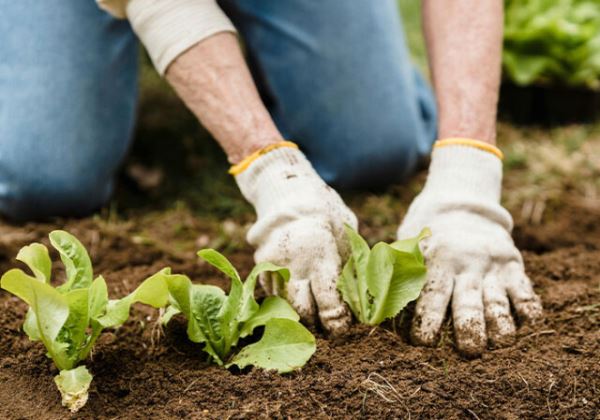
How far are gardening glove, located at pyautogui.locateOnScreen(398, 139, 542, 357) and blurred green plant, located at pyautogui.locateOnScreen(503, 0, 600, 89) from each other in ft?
4.99

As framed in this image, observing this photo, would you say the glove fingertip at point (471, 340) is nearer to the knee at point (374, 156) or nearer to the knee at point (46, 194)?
the knee at point (374, 156)

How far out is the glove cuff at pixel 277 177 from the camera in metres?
1.60

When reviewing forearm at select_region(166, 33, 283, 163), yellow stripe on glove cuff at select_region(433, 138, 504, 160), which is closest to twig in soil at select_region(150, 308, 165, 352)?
forearm at select_region(166, 33, 283, 163)

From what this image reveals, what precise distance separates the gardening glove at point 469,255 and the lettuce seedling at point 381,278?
0.23ft

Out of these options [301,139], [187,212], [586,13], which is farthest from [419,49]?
[187,212]

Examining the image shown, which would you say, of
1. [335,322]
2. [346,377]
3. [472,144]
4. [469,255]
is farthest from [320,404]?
[472,144]

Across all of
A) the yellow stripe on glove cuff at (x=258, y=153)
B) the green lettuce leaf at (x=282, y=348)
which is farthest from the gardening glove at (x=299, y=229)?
the green lettuce leaf at (x=282, y=348)

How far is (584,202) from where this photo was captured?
2.38 metres

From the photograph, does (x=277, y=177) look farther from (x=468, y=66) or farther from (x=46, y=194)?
(x=46, y=194)

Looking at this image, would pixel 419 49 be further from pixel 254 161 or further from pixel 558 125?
pixel 254 161

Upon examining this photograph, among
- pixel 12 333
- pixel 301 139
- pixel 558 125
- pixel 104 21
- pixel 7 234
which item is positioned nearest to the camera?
pixel 12 333

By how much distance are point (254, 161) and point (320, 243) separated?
283 mm

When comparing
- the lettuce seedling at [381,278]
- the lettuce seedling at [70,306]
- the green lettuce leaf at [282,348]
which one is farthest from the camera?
the lettuce seedling at [381,278]

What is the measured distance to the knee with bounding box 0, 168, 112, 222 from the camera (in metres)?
2.17
